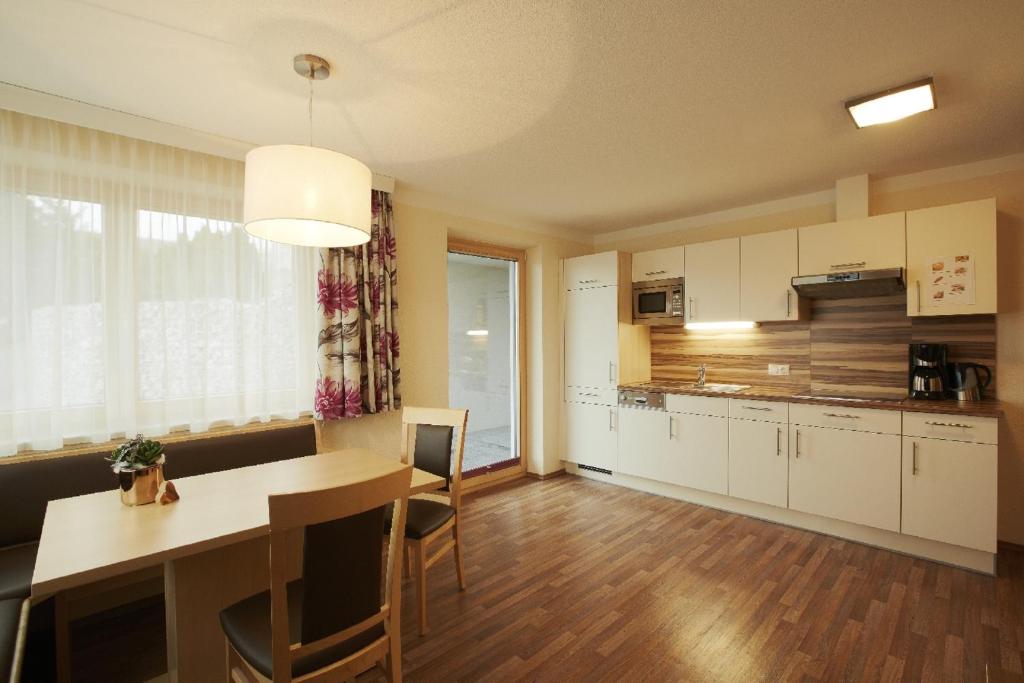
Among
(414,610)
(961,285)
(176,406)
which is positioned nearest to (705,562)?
(414,610)

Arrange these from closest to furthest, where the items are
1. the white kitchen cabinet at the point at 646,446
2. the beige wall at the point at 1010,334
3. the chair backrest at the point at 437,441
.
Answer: the chair backrest at the point at 437,441 < the beige wall at the point at 1010,334 < the white kitchen cabinet at the point at 646,446

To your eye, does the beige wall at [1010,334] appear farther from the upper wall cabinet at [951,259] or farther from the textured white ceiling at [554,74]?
the upper wall cabinet at [951,259]

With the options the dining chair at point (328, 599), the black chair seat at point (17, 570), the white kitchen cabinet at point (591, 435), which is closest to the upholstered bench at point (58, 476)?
the black chair seat at point (17, 570)

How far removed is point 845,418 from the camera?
3.22 metres

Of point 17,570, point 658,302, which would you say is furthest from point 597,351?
point 17,570

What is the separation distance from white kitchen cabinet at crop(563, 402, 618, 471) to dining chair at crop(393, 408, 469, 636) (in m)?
2.13

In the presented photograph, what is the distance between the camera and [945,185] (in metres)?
3.29

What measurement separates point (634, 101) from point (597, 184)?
1.27 meters

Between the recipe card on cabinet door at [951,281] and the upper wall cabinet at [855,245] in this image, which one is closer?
the recipe card on cabinet door at [951,281]

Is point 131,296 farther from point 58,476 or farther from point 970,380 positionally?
point 970,380

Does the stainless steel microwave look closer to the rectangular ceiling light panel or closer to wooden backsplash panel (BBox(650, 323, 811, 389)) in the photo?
wooden backsplash panel (BBox(650, 323, 811, 389))

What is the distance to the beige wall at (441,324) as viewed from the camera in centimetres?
368

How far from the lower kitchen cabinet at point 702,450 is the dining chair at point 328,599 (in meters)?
3.03

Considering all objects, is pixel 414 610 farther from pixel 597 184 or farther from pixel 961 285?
pixel 961 285
